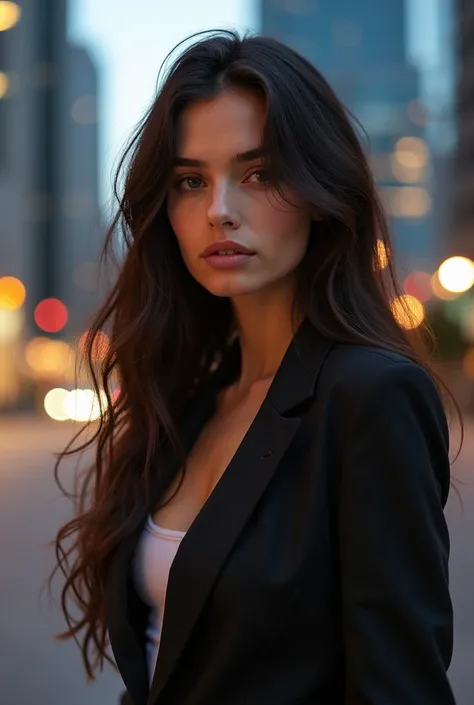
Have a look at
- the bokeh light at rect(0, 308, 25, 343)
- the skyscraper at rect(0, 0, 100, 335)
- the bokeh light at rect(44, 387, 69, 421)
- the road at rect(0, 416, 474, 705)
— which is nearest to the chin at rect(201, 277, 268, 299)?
the road at rect(0, 416, 474, 705)

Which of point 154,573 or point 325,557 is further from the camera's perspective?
point 154,573

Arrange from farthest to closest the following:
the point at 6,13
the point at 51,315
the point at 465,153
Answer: the point at 465,153 → the point at 51,315 → the point at 6,13

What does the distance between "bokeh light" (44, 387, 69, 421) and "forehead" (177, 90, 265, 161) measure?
28617mm

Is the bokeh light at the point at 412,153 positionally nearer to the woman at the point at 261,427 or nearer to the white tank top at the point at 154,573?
the woman at the point at 261,427

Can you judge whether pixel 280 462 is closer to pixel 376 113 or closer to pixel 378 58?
pixel 376 113

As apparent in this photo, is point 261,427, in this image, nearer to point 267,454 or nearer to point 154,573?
point 267,454

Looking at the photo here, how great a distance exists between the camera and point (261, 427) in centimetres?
196

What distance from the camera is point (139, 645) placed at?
7.08 feet

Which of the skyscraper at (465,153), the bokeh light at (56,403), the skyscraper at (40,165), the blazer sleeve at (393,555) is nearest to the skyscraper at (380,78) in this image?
the skyscraper at (465,153)

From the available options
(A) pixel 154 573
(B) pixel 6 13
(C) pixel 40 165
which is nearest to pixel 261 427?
(A) pixel 154 573

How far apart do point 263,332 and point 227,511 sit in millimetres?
711

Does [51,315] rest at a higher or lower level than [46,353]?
higher

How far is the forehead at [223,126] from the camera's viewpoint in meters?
2.12

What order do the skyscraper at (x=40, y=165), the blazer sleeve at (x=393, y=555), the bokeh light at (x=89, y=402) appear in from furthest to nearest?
the skyscraper at (x=40, y=165), the bokeh light at (x=89, y=402), the blazer sleeve at (x=393, y=555)
